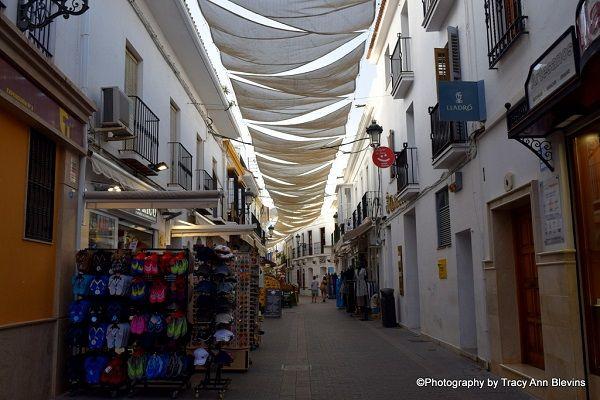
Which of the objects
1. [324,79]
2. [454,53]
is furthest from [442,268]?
[324,79]

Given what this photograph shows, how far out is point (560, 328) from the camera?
610cm

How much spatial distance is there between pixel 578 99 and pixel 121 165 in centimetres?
728

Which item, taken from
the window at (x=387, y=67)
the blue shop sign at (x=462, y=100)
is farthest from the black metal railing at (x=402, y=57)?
the blue shop sign at (x=462, y=100)

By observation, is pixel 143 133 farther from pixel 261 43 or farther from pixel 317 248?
pixel 317 248

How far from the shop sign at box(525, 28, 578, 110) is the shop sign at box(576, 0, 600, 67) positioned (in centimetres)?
50

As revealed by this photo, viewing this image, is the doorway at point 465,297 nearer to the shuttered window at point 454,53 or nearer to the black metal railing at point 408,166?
the shuttered window at point 454,53

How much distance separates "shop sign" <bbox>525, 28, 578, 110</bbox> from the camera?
5.05m

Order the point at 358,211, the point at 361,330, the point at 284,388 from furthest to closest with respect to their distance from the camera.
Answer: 1. the point at 358,211
2. the point at 361,330
3. the point at 284,388

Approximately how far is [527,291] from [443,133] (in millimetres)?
3242

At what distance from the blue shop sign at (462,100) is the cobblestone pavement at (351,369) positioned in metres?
3.77

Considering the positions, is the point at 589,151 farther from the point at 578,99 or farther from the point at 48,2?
the point at 48,2

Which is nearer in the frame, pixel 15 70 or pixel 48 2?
pixel 15 70

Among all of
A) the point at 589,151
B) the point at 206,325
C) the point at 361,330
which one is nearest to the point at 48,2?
the point at 206,325

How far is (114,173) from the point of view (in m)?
8.91
